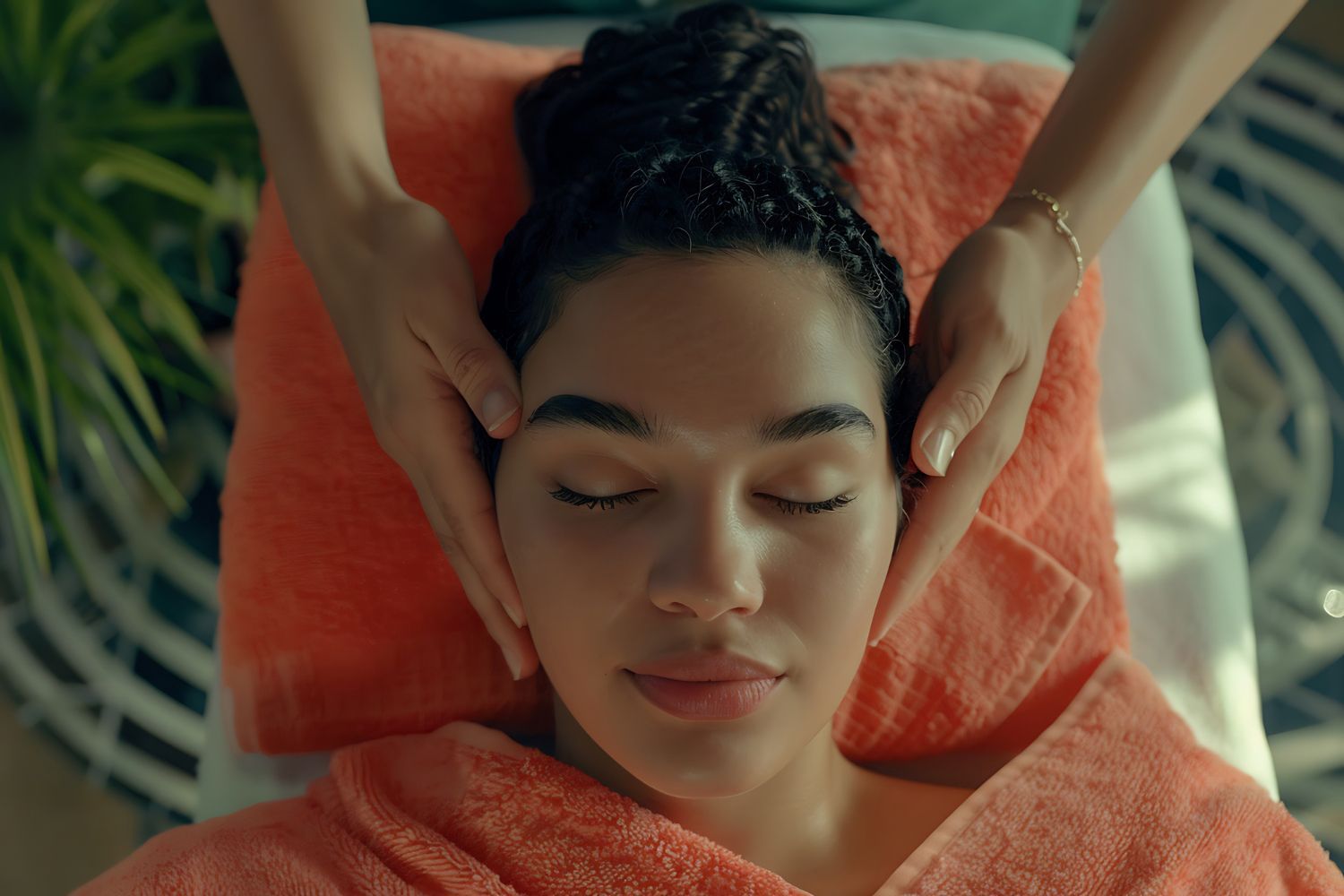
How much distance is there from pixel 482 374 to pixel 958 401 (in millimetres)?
380

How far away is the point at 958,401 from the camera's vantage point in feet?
3.14

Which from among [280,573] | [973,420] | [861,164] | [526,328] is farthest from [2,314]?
[973,420]

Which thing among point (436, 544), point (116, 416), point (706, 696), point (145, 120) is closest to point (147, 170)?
point (145, 120)

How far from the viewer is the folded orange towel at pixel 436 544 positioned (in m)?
1.16

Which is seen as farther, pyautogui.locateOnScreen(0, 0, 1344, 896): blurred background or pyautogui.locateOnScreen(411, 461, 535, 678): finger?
pyautogui.locateOnScreen(0, 0, 1344, 896): blurred background

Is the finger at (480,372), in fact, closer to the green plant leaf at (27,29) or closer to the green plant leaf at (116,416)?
the green plant leaf at (116,416)

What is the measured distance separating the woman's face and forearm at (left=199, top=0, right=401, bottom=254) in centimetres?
32

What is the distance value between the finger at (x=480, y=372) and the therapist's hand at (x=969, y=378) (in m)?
0.32

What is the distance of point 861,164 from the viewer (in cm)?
130

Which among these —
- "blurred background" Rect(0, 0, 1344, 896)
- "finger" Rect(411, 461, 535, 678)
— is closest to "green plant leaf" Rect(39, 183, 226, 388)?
"blurred background" Rect(0, 0, 1344, 896)

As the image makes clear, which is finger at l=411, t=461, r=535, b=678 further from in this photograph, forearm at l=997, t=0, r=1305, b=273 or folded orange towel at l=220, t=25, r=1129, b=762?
forearm at l=997, t=0, r=1305, b=273

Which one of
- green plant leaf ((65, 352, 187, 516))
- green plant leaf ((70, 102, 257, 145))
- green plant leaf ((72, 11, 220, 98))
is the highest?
green plant leaf ((72, 11, 220, 98))

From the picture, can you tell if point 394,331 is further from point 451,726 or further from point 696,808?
point 696,808

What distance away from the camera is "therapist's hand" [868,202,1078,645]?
37.8 inches
